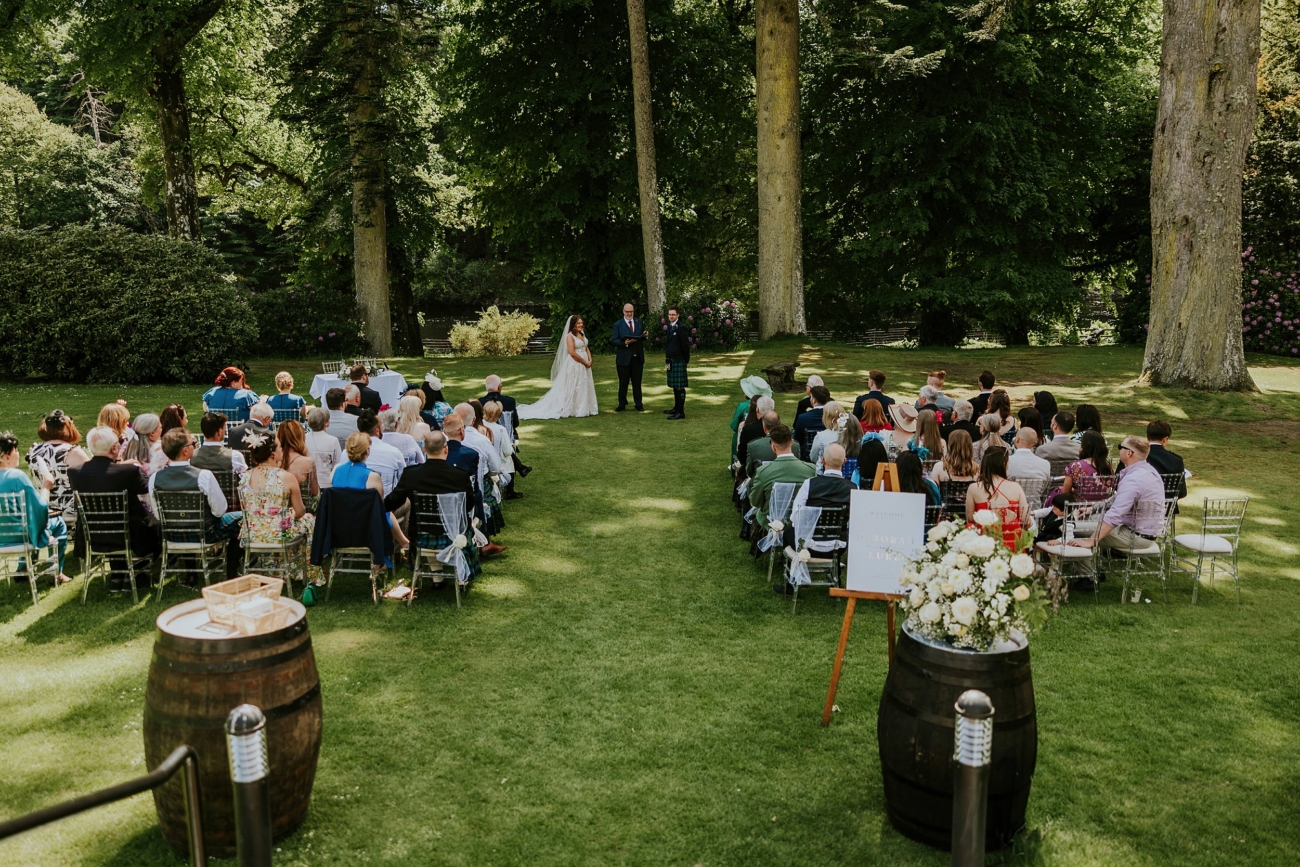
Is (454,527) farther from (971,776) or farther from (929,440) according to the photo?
(971,776)

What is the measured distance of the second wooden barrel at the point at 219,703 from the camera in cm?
407

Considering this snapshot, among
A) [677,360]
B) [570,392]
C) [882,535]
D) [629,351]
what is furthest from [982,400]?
[570,392]

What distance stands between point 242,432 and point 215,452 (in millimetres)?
1182

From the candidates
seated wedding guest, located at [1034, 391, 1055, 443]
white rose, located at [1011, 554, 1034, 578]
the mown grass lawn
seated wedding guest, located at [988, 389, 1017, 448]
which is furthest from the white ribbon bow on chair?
seated wedding guest, located at [1034, 391, 1055, 443]

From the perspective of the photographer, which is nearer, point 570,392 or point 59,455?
point 59,455

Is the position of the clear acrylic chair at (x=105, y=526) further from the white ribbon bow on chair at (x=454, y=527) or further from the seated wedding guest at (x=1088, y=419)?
the seated wedding guest at (x=1088, y=419)

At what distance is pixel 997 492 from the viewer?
24.2 feet

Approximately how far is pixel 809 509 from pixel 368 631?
3615mm

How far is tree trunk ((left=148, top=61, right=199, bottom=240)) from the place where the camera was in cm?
2317

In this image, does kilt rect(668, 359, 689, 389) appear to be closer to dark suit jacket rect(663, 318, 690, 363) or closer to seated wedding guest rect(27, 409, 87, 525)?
dark suit jacket rect(663, 318, 690, 363)

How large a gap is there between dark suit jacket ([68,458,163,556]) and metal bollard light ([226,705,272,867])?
207 inches

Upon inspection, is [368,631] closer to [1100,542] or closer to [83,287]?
[1100,542]

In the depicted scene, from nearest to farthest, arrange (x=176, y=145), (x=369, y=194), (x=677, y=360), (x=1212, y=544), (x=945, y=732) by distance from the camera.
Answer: (x=945, y=732), (x=1212, y=544), (x=677, y=360), (x=176, y=145), (x=369, y=194)

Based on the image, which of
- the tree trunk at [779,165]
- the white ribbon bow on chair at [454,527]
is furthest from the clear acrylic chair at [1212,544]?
the tree trunk at [779,165]
